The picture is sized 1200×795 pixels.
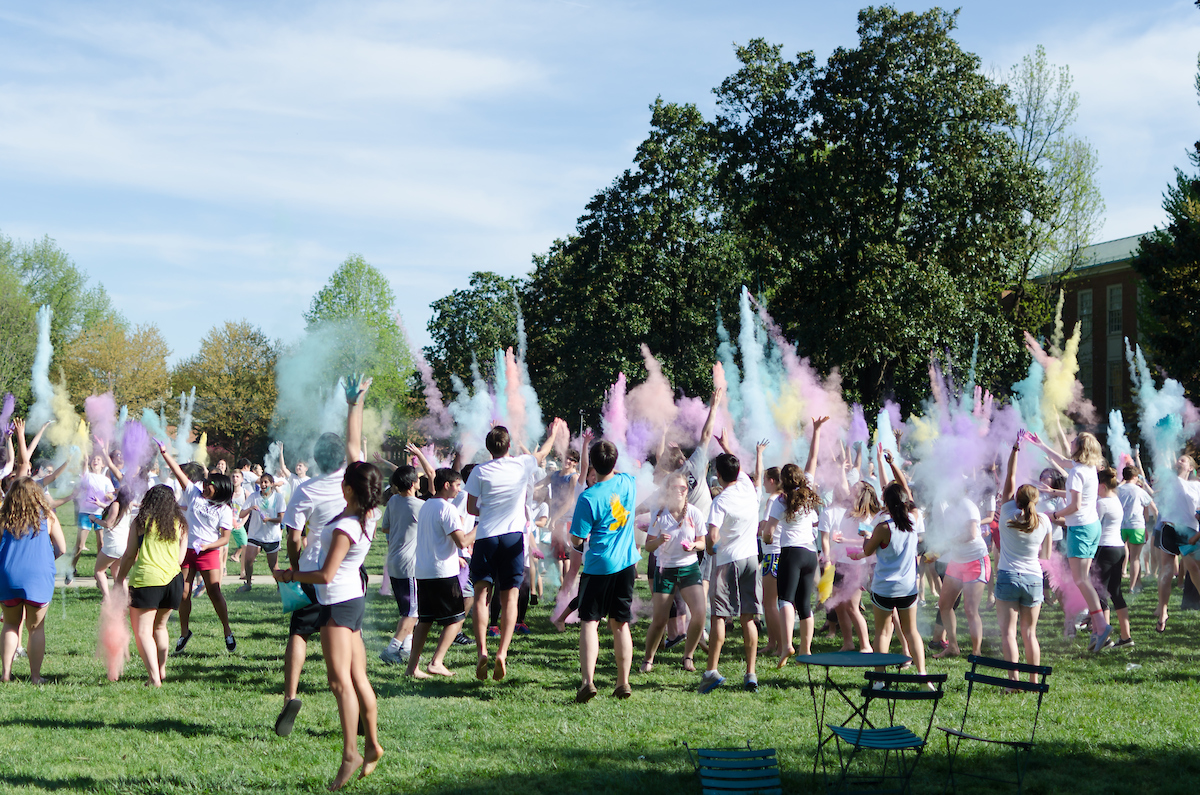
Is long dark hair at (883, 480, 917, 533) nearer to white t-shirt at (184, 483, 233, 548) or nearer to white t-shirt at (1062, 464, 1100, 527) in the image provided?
white t-shirt at (1062, 464, 1100, 527)

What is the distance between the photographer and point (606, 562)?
24.4ft

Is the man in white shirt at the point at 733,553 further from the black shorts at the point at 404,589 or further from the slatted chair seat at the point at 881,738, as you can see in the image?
the slatted chair seat at the point at 881,738

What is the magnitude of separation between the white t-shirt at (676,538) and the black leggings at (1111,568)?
15.6 ft

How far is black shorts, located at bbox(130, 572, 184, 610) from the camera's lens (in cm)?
774

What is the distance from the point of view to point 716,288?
1313 inches

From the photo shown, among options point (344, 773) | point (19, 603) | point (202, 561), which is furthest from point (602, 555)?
point (19, 603)

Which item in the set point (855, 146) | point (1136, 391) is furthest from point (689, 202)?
point (1136, 391)

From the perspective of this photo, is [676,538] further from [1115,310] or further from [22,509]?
[1115,310]

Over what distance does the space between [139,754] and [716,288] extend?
28.7 meters

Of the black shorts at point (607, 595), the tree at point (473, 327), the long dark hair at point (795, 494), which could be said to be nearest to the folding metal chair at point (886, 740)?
the black shorts at point (607, 595)

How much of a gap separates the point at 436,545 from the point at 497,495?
648mm

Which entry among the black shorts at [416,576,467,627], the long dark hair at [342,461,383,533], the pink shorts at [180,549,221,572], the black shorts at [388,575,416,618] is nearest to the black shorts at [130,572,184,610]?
the pink shorts at [180,549,221,572]

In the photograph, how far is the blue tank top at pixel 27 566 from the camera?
25.5 feet

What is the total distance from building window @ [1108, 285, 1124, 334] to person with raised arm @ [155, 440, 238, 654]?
1853 inches
